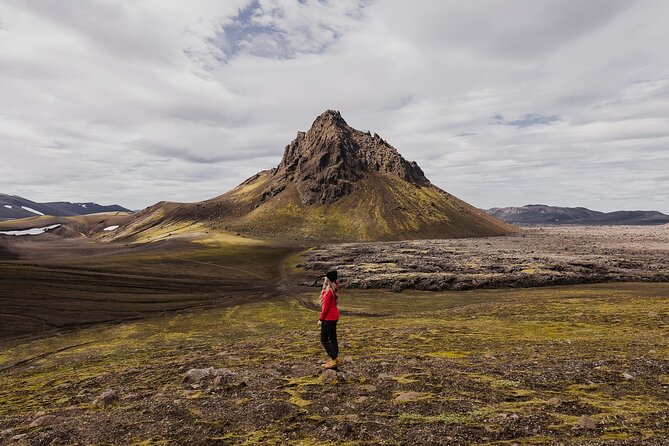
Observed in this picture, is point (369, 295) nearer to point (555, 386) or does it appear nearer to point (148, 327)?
point (148, 327)

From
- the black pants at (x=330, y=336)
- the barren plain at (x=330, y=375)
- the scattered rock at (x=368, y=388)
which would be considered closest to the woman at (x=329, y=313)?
the black pants at (x=330, y=336)

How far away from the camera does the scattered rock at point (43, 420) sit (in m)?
13.1

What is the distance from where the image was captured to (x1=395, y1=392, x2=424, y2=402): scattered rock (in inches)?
533

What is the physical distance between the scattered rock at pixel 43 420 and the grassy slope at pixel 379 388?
30cm

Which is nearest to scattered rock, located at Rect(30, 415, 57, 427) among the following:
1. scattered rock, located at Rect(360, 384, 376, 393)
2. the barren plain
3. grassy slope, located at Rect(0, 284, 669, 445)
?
the barren plain

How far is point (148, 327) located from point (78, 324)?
27.1 ft

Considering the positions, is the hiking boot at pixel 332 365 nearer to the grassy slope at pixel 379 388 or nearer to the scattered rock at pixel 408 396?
the grassy slope at pixel 379 388

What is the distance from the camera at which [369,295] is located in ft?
203

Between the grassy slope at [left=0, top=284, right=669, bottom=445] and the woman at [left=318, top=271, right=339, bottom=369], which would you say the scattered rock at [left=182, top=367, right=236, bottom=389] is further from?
→ the woman at [left=318, top=271, right=339, bottom=369]

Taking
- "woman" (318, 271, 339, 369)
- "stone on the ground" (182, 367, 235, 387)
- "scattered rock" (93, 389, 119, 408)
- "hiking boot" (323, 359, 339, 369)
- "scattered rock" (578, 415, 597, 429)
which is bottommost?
"scattered rock" (93, 389, 119, 408)

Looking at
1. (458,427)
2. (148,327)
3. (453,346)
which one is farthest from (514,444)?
(148,327)

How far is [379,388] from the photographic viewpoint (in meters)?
14.9

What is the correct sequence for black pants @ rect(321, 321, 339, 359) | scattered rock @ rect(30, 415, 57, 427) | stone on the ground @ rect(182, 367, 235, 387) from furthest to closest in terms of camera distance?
black pants @ rect(321, 321, 339, 359) < stone on the ground @ rect(182, 367, 235, 387) < scattered rock @ rect(30, 415, 57, 427)

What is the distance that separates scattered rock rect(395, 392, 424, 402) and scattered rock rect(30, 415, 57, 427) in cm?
1207
